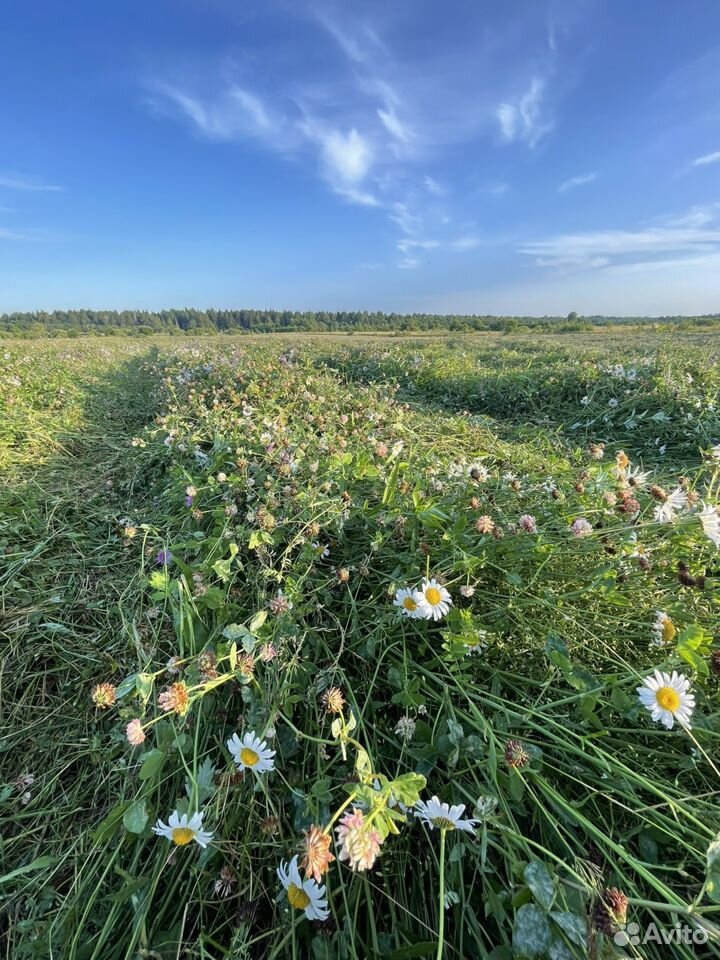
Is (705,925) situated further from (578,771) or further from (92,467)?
(92,467)

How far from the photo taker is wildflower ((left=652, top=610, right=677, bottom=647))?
3.90 feet

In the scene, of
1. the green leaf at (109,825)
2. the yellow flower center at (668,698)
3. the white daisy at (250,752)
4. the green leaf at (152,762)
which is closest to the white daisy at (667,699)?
the yellow flower center at (668,698)

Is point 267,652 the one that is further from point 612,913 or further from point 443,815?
point 612,913

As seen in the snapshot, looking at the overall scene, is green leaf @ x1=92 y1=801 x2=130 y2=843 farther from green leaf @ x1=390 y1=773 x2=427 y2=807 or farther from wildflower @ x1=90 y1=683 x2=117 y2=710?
green leaf @ x1=390 y1=773 x2=427 y2=807

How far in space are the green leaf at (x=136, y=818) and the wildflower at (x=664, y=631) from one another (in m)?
1.47

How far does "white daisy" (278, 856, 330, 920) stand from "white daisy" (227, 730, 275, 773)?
0.80 feet

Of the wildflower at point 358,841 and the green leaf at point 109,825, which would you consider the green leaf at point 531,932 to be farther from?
the green leaf at point 109,825

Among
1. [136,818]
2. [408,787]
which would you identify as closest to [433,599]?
[408,787]

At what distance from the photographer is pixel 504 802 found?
100cm

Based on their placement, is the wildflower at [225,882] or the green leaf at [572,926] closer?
the green leaf at [572,926]

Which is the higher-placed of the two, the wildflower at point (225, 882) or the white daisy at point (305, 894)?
the white daisy at point (305, 894)

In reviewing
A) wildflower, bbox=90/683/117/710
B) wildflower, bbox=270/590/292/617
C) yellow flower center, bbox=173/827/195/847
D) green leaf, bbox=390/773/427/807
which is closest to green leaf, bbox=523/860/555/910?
green leaf, bbox=390/773/427/807

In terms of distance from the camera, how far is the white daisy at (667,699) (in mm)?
980

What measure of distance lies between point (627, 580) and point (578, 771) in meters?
0.66
